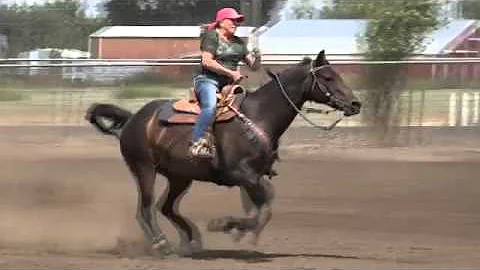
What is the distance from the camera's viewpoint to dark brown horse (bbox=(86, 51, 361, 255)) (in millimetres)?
8156

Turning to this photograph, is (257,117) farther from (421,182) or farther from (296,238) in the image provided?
(421,182)

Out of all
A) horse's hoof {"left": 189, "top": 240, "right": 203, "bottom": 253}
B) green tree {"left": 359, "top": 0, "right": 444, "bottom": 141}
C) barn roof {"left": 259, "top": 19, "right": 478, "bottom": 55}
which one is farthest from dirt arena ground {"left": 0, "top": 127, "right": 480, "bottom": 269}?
barn roof {"left": 259, "top": 19, "right": 478, "bottom": 55}

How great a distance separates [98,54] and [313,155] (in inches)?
245

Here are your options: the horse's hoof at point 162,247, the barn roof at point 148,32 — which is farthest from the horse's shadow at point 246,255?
the barn roof at point 148,32

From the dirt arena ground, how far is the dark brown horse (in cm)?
42

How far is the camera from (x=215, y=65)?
8.34 metres

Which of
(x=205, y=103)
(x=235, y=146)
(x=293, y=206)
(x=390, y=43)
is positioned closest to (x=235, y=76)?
(x=205, y=103)

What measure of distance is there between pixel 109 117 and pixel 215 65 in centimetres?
174

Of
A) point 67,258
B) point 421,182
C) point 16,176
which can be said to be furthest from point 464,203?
point 16,176

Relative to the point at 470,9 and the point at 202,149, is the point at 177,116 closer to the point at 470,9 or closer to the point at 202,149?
the point at 202,149

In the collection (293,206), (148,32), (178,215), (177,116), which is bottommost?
(293,206)

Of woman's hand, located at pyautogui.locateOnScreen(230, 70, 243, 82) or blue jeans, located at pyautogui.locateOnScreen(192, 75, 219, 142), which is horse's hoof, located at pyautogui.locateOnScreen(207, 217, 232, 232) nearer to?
blue jeans, located at pyautogui.locateOnScreen(192, 75, 219, 142)

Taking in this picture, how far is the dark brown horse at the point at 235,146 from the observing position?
8156mm

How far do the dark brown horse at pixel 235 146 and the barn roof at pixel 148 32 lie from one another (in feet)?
36.3
